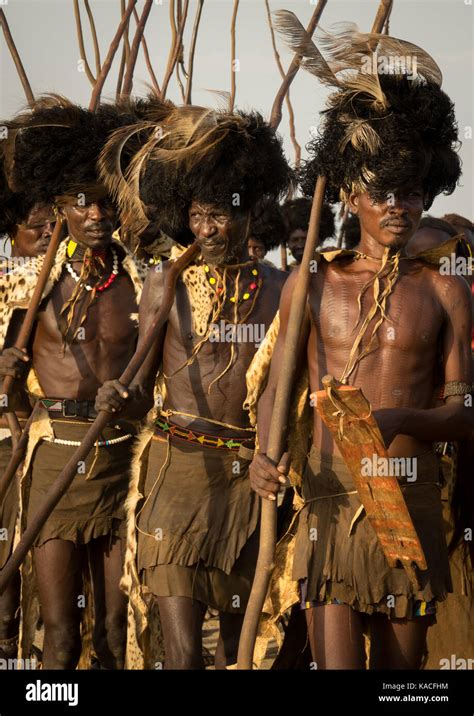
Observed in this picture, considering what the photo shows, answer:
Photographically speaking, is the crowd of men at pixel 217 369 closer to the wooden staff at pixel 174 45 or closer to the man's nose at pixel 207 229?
the man's nose at pixel 207 229

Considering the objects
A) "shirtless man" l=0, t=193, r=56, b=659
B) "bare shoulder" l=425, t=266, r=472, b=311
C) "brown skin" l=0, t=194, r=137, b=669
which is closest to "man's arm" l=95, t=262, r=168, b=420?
"brown skin" l=0, t=194, r=137, b=669

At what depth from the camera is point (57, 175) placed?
6.41 meters

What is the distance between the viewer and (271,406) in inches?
182

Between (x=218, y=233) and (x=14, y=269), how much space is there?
4.47ft

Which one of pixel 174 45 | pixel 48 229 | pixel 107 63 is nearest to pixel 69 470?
pixel 48 229

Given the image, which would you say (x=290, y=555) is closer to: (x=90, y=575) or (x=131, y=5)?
(x=90, y=575)

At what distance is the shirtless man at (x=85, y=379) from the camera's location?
237 inches

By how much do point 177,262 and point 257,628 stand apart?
1.80 m

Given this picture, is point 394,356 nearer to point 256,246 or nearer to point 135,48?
point 135,48

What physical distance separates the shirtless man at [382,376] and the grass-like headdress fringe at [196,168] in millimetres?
1118

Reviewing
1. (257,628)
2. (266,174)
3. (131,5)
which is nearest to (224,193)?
(266,174)

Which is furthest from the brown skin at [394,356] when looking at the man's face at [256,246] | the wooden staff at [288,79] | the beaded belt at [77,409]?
the man's face at [256,246]

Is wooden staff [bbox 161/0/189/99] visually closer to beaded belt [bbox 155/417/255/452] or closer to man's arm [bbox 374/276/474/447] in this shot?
beaded belt [bbox 155/417/255/452]

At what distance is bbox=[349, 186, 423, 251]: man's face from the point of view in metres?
4.41
